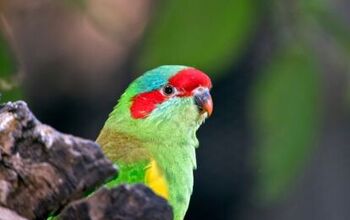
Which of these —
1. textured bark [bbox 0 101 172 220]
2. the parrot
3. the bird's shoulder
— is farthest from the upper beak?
textured bark [bbox 0 101 172 220]

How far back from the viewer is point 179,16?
92.0 inches

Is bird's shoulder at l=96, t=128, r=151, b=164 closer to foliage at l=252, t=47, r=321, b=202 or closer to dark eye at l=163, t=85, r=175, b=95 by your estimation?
dark eye at l=163, t=85, r=175, b=95

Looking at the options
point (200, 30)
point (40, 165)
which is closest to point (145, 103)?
point (200, 30)

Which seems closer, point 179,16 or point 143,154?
point 179,16

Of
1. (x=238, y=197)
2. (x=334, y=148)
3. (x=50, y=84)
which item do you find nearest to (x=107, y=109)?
(x=50, y=84)

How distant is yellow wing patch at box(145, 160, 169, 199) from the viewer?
2.45 meters

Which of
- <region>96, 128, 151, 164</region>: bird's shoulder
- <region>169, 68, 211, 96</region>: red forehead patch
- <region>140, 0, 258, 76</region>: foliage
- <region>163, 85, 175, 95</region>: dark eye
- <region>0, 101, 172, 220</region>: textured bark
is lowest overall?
<region>96, 128, 151, 164</region>: bird's shoulder

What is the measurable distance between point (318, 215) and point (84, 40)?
120 centimetres

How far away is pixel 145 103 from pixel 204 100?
0.16m

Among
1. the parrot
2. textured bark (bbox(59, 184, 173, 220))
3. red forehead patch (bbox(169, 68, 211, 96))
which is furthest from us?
red forehead patch (bbox(169, 68, 211, 96))

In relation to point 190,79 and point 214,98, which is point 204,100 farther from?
point 214,98

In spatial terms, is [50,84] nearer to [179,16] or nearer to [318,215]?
[318,215]

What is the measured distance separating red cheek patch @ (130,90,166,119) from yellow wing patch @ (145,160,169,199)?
31 cm

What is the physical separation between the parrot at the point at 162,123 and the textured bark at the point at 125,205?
92 centimetres
